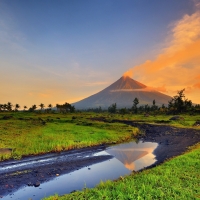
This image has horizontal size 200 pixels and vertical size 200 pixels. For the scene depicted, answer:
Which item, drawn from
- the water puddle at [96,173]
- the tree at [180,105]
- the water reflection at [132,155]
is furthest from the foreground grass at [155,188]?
the tree at [180,105]

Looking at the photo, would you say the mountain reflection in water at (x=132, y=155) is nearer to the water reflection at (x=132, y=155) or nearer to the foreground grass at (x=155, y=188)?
the water reflection at (x=132, y=155)

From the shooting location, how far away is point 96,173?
15828mm

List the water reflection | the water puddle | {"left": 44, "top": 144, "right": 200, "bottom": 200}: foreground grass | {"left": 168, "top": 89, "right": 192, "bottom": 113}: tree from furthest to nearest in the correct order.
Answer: {"left": 168, "top": 89, "right": 192, "bottom": 113}: tree < the water reflection < the water puddle < {"left": 44, "top": 144, "right": 200, "bottom": 200}: foreground grass

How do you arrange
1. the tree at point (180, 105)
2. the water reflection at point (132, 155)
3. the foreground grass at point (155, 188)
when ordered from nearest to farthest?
the foreground grass at point (155, 188) → the water reflection at point (132, 155) → the tree at point (180, 105)

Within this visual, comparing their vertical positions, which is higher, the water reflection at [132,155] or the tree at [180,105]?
the tree at [180,105]

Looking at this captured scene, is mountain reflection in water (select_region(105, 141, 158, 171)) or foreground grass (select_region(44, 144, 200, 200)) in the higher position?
foreground grass (select_region(44, 144, 200, 200))

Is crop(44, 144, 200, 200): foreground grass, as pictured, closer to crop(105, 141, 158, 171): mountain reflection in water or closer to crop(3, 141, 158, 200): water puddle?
crop(3, 141, 158, 200): water puddle

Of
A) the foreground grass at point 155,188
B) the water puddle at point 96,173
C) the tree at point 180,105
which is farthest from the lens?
the tree at point 180,105

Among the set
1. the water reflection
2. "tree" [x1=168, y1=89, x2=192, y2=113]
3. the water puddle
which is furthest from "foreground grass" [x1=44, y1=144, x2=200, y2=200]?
"tree" [x1=168, y1=89, x2=192, y2=113]

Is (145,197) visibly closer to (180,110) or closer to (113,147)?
(113,147)

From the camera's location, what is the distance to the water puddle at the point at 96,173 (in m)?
12.1

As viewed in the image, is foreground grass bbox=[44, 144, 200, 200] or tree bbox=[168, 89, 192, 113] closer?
foreground grass bbox=[44, 144, 200, 200]

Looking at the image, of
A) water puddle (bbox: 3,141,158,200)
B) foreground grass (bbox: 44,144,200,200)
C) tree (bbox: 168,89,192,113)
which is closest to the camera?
foreground grass (bbox: 44,144,200,200)

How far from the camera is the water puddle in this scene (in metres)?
12.1
